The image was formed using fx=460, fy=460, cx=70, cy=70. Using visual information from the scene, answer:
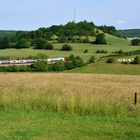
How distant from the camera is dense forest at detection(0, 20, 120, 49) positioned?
129875 mm

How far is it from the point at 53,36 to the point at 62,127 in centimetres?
13390

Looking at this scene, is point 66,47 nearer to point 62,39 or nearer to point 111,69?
point 62,39

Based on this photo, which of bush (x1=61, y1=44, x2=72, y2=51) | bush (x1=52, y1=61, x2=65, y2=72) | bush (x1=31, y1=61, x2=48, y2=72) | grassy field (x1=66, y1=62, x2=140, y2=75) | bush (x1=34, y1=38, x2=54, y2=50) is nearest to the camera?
grassy field (x1=66, y1=62, x2=140, y2=75)

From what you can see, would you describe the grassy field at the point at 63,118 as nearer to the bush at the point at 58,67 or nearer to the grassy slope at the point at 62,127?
the grassy slope at the point at 62,127

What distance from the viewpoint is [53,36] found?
143 metres

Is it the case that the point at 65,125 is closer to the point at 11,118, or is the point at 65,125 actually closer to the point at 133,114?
the point at 11,118

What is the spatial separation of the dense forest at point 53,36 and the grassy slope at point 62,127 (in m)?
113

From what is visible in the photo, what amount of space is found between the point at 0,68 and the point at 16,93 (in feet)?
225

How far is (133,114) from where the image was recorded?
1141 centimetres

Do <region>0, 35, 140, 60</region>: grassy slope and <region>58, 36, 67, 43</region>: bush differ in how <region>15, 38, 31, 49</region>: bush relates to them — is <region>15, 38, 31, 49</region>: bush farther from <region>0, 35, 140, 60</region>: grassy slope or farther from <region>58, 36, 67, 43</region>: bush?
<region>58, 36, 67, 43</region>: bush

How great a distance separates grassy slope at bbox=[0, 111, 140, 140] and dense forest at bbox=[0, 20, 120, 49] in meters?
113

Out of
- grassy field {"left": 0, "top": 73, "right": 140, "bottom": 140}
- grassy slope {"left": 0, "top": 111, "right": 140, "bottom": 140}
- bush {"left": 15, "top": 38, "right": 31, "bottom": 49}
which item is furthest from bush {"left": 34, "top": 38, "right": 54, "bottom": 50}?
grassy slope {"left": 0, "top": 111, "right": 140, "bottom": 140}

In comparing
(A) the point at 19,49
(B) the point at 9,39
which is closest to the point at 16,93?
(A) the point at 19,49

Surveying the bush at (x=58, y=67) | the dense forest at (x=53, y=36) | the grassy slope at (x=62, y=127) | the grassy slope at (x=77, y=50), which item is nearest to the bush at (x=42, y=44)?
the dense forest at (x=53, y=36)
